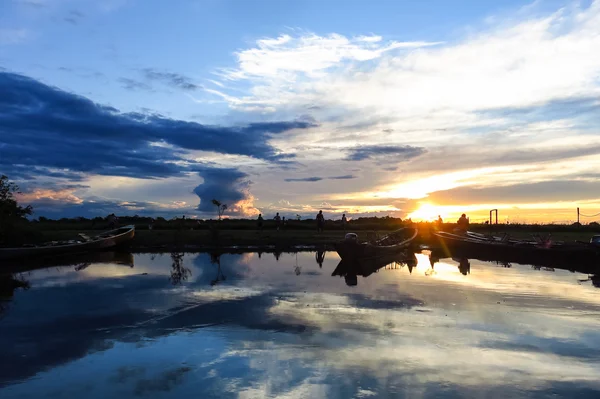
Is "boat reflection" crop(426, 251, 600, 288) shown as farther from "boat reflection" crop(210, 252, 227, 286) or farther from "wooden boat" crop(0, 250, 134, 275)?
"wooden boat" crop(0, 250, 134, 275)

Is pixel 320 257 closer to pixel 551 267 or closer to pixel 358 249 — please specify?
pixel 358 249

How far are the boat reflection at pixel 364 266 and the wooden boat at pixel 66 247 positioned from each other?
58.7ft

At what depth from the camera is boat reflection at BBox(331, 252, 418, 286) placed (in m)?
23.1

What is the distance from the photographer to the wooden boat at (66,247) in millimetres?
27438

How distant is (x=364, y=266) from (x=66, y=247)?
765 inches

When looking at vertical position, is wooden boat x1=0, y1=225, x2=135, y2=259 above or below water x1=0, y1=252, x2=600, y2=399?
above

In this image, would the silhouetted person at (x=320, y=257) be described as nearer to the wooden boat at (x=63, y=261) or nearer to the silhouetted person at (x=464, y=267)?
the silhouetted person at (x=464, y=267)

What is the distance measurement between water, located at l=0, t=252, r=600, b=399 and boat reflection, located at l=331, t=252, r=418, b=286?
2.09 m

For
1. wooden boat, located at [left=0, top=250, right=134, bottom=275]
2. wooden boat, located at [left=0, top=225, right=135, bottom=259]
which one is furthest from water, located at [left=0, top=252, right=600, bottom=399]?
wooden boat, located at [left=0, top=225, right=135, bottom=259]

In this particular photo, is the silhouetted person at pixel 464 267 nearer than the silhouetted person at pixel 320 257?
Yes

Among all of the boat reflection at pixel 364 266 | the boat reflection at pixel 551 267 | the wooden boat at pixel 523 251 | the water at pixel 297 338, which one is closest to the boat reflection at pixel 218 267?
the water at pixel 297 338

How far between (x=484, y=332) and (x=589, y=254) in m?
21.2

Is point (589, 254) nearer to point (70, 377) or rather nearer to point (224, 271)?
point (224, 271)

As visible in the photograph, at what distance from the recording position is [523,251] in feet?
107
